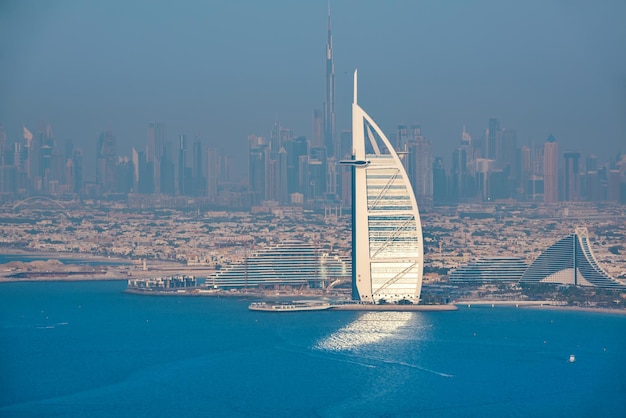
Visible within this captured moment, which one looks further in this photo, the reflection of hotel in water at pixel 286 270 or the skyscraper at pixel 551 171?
the skyscraper at pixel 551 171

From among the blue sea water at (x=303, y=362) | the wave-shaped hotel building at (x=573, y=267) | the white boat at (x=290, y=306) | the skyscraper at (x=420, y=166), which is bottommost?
the blue sea water at (x=303, y=362)

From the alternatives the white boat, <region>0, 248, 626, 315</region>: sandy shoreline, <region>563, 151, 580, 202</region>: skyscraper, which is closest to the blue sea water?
the white boat

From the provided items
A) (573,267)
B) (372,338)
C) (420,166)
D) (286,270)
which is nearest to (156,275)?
(286,270)

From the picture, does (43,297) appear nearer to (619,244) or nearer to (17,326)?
(17,326)

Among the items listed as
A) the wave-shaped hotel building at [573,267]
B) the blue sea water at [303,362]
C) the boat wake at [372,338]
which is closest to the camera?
the blue sea water at [303,362]

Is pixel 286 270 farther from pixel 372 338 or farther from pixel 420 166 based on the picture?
pixel 420 166

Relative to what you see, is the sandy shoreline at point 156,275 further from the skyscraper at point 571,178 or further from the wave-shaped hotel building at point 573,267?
the skyscraper at point 571,178

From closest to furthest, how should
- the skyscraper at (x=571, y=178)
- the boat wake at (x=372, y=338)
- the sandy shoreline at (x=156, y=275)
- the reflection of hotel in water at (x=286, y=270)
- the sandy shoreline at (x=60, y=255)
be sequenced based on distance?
the boat wake at (x=372, y=338)
the sandy shoreline at (x=156, y=275)
the reflection of hotel in water at (x=286, y=270)
the sandy shoreline at (x=60, y=255)
the skyscraper at (x=571, y=178)

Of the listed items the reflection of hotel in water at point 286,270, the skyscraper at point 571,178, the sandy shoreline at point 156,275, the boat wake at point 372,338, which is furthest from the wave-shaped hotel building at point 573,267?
the skyscraper at point 571,178
